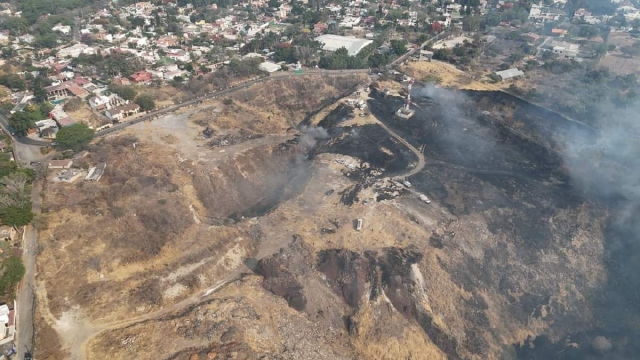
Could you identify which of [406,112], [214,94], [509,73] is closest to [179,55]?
[214,94]

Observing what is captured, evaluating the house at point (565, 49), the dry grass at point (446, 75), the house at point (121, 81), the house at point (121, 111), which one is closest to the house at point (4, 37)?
the house at point (121, 81)

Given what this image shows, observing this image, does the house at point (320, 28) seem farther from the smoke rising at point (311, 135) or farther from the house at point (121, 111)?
the house at point (121, 111)

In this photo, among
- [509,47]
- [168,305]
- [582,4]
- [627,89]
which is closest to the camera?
[168,305]

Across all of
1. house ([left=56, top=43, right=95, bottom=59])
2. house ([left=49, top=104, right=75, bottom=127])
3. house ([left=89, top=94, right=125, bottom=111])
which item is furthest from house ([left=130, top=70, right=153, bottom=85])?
house ([left=56, top=43, right=95, bottom=59])

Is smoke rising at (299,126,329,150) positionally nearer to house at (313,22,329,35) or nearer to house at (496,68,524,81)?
house at (496,68,524,81)

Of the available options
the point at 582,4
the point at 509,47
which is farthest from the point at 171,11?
the point at 582,4

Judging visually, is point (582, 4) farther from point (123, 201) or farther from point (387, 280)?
point (123, 201)
